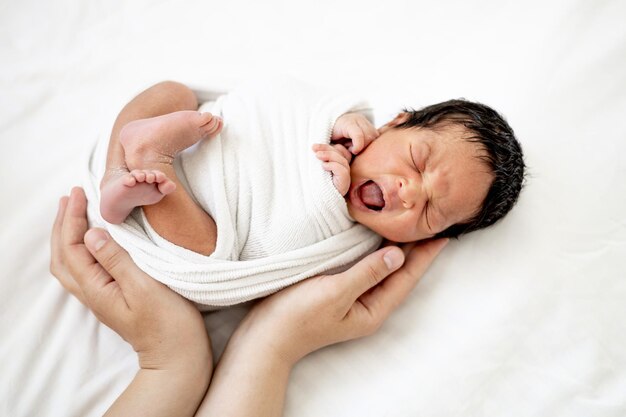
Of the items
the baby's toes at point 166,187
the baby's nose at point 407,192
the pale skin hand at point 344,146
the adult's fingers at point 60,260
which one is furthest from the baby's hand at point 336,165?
the adult's fingers at point 60,260

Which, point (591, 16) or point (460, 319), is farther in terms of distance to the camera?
point (591, 16)

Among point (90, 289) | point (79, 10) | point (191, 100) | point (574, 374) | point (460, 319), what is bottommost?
point (574, 374)

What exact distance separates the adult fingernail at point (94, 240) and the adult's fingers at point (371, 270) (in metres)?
0.63

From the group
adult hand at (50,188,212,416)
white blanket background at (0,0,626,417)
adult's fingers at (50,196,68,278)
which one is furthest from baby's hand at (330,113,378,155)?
adult's fingers at (50,196,68,278)

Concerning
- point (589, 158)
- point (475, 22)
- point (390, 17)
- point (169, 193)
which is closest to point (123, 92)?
point (169, 193)

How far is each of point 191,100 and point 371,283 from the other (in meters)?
0.75

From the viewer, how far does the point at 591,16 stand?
1.49 meters

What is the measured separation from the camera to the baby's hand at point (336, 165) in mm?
1236

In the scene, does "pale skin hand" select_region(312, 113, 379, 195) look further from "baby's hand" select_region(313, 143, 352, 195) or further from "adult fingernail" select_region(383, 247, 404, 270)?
"adult fingernail" select_region(383, 247, 404, 270)

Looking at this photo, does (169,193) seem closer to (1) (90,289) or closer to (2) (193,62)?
(1) (90,289)

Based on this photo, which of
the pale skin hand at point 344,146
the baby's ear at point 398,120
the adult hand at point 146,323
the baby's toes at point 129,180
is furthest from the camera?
the baby's ear at point 398,120

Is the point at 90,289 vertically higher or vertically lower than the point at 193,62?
lower

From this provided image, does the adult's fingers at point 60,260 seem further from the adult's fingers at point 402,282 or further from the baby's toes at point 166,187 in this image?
the adult's fingers at point 402,282

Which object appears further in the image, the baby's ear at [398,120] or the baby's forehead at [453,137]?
the baby's ear at [398,120]
